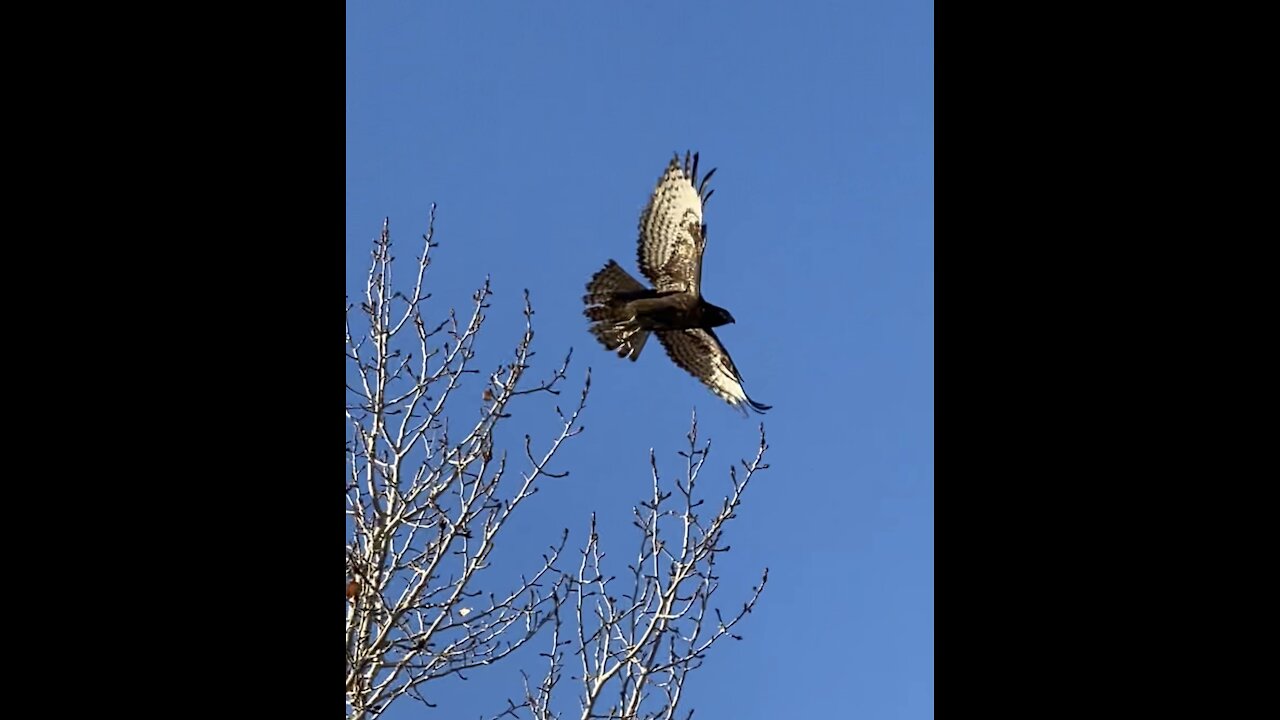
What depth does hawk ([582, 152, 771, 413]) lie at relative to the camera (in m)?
7.09

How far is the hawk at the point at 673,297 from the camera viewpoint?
279 inches

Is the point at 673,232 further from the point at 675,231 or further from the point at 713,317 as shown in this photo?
the point at 713,317

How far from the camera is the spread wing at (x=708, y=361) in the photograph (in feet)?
24.2

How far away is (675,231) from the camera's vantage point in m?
7.46

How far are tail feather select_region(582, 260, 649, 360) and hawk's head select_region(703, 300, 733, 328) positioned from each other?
39cm

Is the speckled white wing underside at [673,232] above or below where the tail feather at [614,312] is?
above

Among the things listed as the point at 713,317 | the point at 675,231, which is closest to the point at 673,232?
the point at 675,231

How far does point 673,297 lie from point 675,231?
532mm

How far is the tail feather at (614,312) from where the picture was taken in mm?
7086
